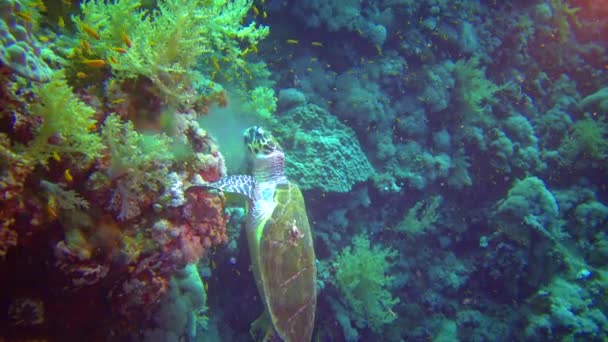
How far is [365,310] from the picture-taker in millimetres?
6914

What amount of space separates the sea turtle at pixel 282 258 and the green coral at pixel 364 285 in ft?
7.99

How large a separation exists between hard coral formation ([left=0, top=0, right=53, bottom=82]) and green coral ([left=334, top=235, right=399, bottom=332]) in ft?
19.3

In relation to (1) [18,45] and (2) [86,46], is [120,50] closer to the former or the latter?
(2) [86,46]

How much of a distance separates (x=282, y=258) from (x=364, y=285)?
139 inches

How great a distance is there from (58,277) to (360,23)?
26.0 feet

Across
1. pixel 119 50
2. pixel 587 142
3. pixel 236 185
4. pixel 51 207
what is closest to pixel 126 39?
pixel 119 50

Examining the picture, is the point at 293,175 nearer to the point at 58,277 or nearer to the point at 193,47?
the point at 193,47

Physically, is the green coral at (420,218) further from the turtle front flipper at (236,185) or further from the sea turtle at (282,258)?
the turtle front flipper at (236,185)

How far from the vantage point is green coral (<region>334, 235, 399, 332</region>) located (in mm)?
6672

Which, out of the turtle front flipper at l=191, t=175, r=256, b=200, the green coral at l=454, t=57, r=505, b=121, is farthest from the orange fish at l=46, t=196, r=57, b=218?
the green coral at l=454, t=57, r=505, b=121

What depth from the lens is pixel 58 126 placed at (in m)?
2.11

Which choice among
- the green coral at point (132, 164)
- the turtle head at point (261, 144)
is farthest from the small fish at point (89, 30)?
the turtle head at point (261, 144)

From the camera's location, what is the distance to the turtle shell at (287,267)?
3.93 metres

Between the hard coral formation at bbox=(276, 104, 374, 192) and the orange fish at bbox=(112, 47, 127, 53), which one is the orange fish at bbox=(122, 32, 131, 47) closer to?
the orange fish at bbox=(112, 47, 127, 53)
